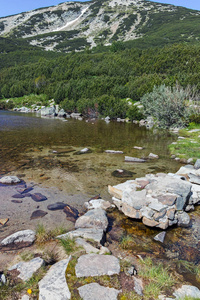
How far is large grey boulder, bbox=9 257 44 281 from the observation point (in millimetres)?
3497

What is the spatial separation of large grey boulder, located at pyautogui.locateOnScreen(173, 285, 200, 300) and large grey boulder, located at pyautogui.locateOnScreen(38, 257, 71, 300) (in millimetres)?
1739

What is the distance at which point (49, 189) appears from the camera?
301 inches

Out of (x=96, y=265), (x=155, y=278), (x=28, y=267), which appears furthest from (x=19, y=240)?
(x=155, y=278)

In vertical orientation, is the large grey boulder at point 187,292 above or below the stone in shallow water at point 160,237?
above

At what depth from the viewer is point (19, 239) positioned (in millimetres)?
4621

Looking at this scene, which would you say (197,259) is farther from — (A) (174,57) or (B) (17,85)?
(B) (17,85)

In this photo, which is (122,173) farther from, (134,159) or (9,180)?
(9,180)

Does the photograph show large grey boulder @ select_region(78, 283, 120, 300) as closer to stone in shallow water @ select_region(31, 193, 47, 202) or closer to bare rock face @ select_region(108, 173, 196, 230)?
bare rock face @ select_region(108, 173, 196, 230)

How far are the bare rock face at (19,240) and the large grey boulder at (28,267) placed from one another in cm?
70

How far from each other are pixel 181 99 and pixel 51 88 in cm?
4264

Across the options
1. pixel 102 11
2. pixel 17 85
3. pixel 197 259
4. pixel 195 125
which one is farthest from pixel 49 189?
pixel 102 11

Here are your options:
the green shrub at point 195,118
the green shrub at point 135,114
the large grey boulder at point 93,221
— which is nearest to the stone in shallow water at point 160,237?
the large grey boulder at point 93,221

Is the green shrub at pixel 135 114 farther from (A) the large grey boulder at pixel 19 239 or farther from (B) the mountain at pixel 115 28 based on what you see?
(B) the mountain at pixel 115 28

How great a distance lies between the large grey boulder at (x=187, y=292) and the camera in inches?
127
